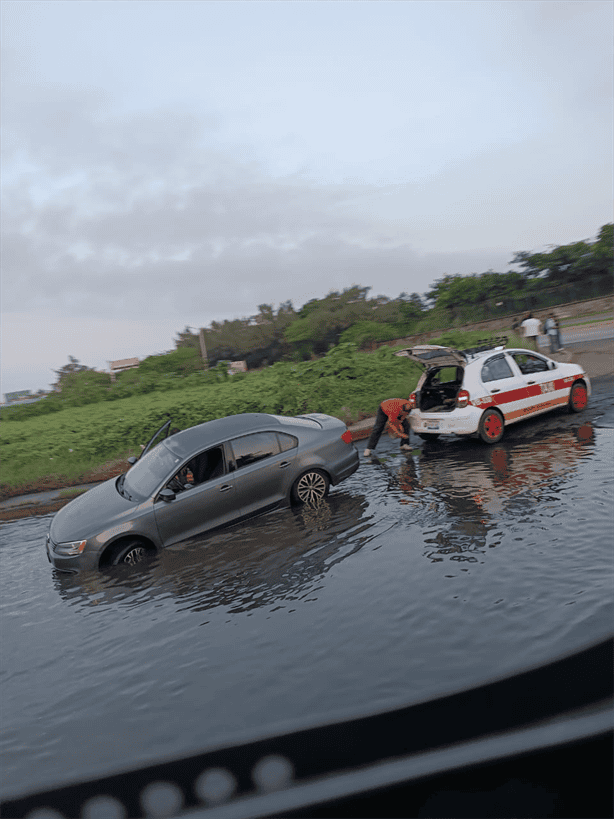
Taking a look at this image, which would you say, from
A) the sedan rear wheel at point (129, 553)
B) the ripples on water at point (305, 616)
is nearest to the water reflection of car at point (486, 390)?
the ripples on water at point (305, 616)

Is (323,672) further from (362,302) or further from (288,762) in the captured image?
(362,302)

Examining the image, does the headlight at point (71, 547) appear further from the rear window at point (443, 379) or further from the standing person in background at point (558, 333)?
the standing person in background at point (558, 333)

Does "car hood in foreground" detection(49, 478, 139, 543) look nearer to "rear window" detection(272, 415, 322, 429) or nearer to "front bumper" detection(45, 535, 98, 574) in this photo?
"front bumper" detection(45, 535, 98, 574)

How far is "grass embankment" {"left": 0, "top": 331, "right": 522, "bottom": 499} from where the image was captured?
44.6 feet

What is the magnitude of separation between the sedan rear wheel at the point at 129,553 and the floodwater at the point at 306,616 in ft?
0.68

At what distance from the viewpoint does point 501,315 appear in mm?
30578

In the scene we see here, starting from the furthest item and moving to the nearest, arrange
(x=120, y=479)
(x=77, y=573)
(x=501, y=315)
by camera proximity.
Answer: (x=501, y=315) < (x=120, y=479) < (x=77, y=573)

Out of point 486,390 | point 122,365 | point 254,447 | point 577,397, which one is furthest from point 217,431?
point 122,365

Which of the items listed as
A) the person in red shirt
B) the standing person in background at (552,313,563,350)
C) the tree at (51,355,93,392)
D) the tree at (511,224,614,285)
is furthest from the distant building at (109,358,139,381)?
the tree at (511,224,614,285)

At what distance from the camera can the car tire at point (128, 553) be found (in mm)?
7535

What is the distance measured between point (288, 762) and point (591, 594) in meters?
3.80

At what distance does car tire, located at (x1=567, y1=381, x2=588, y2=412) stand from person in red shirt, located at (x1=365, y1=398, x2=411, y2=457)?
3259 millimetres

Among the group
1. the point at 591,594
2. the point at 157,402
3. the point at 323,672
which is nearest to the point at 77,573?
the point at 323,672

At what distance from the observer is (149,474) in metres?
8.34
